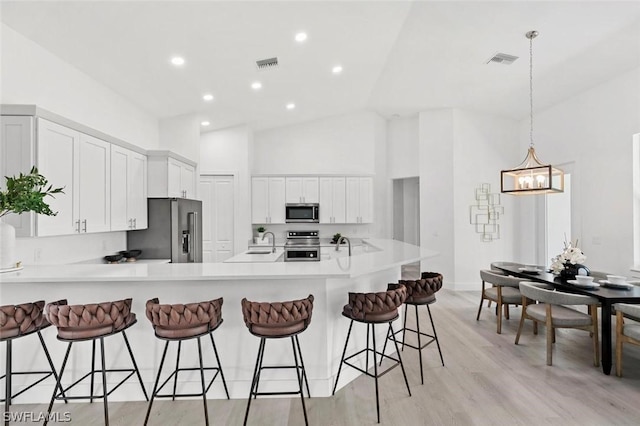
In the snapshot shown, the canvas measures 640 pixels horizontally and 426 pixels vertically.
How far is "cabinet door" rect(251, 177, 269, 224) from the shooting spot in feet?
21.6

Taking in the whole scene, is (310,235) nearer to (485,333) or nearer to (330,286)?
(485,333)

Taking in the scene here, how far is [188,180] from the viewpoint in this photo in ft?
16.3

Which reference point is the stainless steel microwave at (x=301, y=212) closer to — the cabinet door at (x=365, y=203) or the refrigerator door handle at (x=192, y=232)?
the cabinet door at (x=365, y=203)

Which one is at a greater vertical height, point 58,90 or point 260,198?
point 58,90

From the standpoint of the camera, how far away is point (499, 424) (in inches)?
87.4

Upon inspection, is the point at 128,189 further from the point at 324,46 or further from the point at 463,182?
the point at 463,182

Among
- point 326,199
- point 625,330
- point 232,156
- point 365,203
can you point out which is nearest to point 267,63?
point 232,156

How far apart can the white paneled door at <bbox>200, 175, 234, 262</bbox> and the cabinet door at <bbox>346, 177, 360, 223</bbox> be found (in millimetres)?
2220

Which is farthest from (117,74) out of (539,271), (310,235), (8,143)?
(539,271)

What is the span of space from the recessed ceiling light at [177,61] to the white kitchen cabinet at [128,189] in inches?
43.4

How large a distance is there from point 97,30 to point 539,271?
17.1 ft

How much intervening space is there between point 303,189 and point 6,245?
469 cm

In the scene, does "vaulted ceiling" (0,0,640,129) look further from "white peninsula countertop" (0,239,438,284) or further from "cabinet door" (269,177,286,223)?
"white peninsula countertop" (0,239,438,284)

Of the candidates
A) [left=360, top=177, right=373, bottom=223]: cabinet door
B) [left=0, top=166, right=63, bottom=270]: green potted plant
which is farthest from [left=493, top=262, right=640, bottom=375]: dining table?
[left=0, top=166, right=63, bottom=270]: green potted plant
